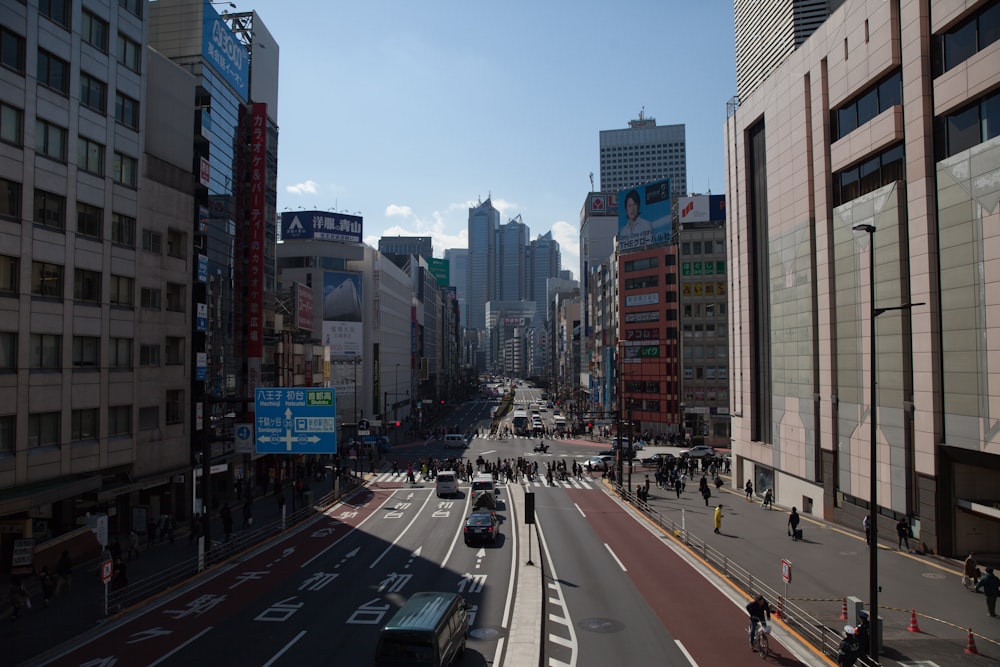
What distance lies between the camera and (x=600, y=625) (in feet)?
65.7

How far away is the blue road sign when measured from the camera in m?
29.8

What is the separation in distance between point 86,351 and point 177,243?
975cm

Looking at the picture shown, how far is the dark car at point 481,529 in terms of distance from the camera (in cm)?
3169

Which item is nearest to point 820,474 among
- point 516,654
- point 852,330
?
point 852,330

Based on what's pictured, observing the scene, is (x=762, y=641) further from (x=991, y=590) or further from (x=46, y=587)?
(x=46, y=587)

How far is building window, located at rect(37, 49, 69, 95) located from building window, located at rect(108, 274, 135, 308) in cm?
893

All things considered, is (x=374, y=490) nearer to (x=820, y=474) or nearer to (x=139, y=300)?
(x=139, y=300)

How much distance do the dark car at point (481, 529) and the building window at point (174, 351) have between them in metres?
19.5

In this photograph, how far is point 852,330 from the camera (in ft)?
112

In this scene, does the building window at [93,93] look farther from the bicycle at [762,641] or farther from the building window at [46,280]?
the bicycle at [762,641]

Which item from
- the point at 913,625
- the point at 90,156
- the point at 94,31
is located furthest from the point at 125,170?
the point at 913,625

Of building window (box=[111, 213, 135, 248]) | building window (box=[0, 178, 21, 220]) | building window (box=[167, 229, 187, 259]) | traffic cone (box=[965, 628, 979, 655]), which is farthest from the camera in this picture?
building window (box=[167, 229, 187, 259])

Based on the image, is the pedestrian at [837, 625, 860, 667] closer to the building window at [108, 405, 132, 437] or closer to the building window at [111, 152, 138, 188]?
the building window at [108, 405, 132, 437]

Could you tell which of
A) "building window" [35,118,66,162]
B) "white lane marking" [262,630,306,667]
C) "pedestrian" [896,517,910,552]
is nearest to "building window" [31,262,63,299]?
"building window" [35,118,66,162]
